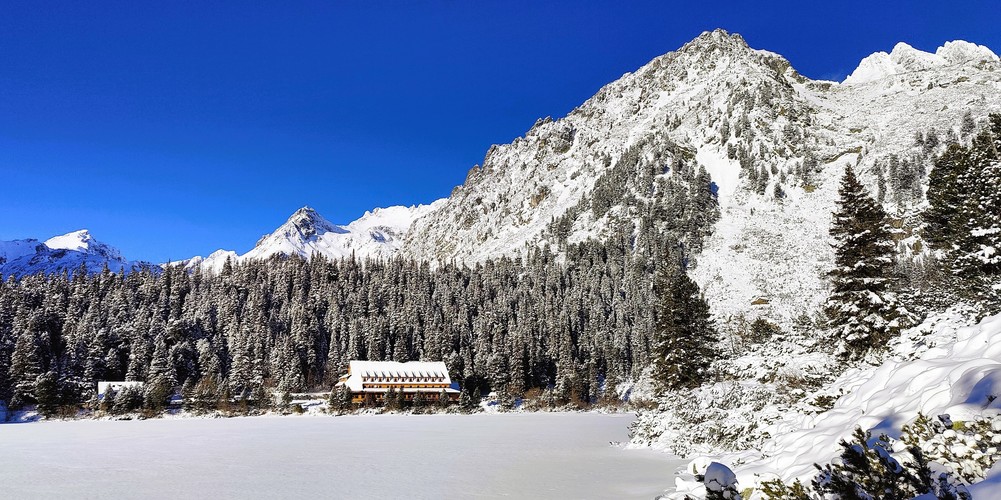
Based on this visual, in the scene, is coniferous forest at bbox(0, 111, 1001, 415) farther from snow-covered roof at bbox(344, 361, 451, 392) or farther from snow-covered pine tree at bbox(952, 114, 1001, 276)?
snow-covered roof at bbox(344, 361, 451, 392)

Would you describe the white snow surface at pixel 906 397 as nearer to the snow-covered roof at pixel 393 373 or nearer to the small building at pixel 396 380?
the small building at pixel 396 380

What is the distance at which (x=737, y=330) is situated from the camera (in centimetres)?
10144

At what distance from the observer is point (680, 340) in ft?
133

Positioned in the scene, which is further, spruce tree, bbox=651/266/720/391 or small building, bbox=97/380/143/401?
small building, bbox=97/380/143/401

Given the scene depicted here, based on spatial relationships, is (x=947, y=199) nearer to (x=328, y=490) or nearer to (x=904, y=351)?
(x=904, y=351)

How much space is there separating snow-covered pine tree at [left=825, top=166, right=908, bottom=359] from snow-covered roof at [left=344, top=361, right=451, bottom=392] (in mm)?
70649

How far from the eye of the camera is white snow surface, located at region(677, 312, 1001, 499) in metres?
7.78

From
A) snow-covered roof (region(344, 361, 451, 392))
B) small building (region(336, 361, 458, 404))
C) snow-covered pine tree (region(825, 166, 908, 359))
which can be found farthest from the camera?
snow-covered roof (region(344, 361, 451, 392))

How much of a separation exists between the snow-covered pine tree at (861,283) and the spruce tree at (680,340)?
40.1 ft

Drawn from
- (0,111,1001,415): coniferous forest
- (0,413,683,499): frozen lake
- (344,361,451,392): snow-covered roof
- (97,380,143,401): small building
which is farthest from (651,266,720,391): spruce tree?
(97,380,143,401): small building

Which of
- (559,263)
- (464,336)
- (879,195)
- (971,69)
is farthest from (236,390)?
(971,69)

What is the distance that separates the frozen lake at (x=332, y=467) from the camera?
20891 millimetres

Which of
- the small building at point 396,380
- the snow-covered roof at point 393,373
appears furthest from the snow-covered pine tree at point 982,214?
the snow-covered roof at point 393,373

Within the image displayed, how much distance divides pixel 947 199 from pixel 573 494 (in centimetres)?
3567
